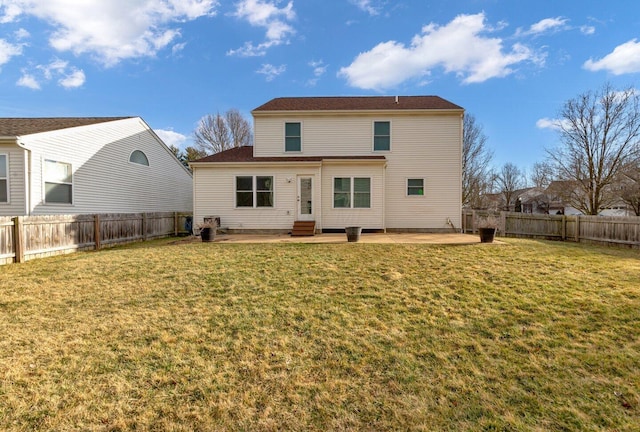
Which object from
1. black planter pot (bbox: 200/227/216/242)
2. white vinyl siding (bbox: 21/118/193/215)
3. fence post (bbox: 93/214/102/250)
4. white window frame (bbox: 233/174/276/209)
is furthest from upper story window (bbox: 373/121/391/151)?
white vinyl siding (bbox: 21/118/193/215)

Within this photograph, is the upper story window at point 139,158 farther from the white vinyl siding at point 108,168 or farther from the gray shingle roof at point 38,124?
the gray shingle roof at point 38,124

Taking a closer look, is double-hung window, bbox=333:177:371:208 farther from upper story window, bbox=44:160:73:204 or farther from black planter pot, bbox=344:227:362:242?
upper story window, bbox=44:160:73:204

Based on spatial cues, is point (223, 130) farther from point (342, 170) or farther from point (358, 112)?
point (342, 170)

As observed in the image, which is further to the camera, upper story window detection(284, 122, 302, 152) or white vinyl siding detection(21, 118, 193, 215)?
upper story window detection(284, 122, 302, 152)

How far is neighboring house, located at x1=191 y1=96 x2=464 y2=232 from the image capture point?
13227mm

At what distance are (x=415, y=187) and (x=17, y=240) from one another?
1470cm

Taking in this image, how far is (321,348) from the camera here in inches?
146

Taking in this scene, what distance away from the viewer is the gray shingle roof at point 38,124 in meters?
10.8

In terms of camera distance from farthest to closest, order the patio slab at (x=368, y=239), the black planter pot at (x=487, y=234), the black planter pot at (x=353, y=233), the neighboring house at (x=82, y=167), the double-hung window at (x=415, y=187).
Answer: the double-hung window at (x=415, y=187) < the neighboring house at (x=82, y=167) < the patio slab at (x=368, y=239) < the black planter pot at (x=353, y=233) < the black planter pot at (x=487, y=234)

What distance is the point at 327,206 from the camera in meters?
13.4

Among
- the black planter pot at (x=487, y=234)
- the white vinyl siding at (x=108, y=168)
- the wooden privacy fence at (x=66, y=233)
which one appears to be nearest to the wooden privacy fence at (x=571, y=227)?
the black planter pot at (x=487, y=234)

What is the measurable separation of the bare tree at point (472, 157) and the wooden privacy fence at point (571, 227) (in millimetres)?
10863

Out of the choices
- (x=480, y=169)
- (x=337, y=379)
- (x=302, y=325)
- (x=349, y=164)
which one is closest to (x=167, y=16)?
(x=349, y=164)

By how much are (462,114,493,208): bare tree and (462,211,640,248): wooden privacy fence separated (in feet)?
35.6
